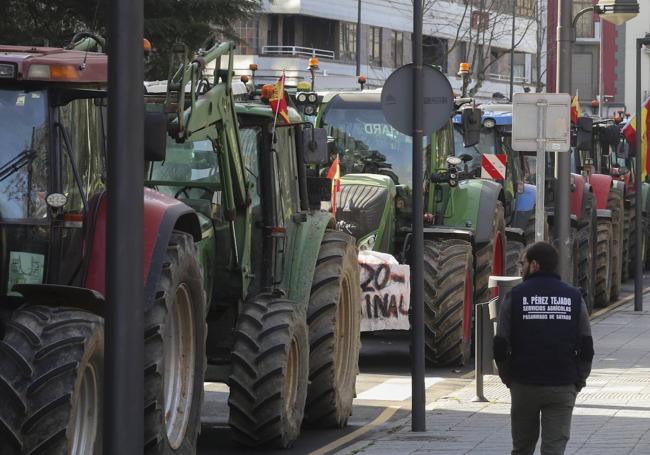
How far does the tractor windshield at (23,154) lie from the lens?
9.38m

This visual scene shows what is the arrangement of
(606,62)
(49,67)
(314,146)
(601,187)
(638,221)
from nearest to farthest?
1. (49,67)
2. (314,146)
3. (638,221)
4. (601,187)
5. (606,62)

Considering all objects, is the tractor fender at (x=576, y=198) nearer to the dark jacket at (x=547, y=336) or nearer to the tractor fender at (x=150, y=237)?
the tractor fender at (x=150, y=237)

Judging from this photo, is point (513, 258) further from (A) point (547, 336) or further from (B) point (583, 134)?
(A) point (547, 336)

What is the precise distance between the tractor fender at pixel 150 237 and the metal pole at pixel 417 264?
3520 millimetres

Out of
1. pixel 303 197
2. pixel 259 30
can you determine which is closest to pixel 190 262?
pixel 303 197

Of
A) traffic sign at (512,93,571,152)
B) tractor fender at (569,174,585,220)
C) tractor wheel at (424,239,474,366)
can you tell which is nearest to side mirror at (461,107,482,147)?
tractor wheel at (424,239,474,366)

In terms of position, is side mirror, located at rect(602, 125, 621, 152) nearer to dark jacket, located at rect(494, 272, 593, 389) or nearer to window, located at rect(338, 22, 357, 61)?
dark jacket, located at rect(494, 272, 593, 389)

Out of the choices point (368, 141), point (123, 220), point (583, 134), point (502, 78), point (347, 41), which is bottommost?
point (123, 220)

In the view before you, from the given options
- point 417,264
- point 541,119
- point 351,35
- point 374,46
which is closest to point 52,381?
point 417,264

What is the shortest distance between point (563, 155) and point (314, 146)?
5478 millimetres

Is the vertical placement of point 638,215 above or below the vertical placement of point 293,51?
below

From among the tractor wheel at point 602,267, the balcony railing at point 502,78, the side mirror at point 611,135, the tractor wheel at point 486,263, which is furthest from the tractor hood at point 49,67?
the balcony railing at point 502,78

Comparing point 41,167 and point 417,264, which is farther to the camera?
point 417,264

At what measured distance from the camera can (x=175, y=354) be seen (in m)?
10.7
